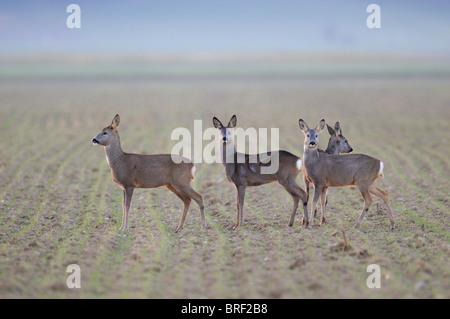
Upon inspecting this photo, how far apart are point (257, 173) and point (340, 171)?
1.95 meters

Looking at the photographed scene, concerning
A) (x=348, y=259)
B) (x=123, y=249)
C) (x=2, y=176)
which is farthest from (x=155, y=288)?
(x=2, y=176)

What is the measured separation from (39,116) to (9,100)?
1574cm

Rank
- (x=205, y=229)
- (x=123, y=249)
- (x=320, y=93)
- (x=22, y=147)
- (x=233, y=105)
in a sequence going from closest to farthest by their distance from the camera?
(x=123, y=249) < (x=205, y=229) < (x=22, y=147) < (x=233, y=105) < (x=320, y=93)

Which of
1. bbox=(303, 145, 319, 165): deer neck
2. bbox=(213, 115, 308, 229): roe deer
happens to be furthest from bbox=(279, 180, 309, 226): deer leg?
bbox=(303, 145, 319, 165): deer neck

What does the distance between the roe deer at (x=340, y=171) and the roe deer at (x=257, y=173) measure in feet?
1.10

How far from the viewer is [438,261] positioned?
1077 cm

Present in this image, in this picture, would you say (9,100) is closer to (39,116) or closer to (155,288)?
(39,116)

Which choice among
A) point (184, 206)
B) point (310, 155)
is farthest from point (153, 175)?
point (310, 155)

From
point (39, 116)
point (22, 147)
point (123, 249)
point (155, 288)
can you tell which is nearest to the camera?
point (155, 288)

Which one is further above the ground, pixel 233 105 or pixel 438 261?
pixel 233 105

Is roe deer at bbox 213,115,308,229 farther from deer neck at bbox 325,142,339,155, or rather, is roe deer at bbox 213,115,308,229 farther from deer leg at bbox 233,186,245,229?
deer neck at bbox 325,142,339,155

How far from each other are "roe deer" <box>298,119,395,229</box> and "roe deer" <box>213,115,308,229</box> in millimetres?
336

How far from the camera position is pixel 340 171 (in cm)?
1359

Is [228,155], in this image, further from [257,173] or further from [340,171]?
[340,171]
